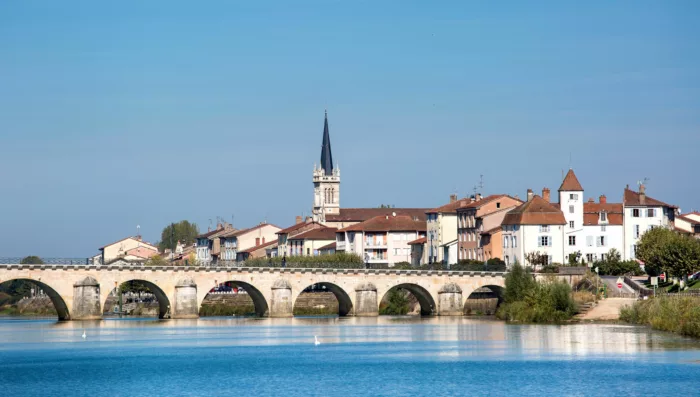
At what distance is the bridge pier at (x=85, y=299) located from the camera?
90375mm

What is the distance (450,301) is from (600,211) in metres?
17.5

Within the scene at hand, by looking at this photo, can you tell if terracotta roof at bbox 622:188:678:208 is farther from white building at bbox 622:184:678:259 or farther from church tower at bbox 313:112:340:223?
church tower at bbox 313:112:340:223

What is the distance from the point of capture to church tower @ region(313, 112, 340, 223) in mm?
195625

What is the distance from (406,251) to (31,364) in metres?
78.1

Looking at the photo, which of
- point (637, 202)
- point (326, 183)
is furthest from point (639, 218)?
point (326, 183)

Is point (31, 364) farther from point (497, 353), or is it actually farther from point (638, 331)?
point (638, 331)

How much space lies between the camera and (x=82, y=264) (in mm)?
90875

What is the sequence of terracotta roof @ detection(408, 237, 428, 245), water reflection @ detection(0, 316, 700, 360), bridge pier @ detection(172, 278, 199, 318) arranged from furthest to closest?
terracotta roof @ detection(408, 237, 428, 245) < bridge pier @ detection(172, 278, 199, 318) < water reflection @ detection(0, 316, 700, 360)

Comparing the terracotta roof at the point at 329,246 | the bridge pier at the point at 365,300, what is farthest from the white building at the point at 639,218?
the terracotta roof at the point at 329,246

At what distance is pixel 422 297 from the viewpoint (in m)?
104

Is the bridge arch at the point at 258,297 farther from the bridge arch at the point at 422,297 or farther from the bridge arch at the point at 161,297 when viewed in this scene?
the bridge arch at the point at 422,297

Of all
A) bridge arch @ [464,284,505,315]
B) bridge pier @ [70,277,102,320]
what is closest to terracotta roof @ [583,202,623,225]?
bridge arch @ [464,284,505,315]

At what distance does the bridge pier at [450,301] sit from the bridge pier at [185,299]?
19.9m

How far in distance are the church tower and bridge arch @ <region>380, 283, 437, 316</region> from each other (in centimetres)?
8973
